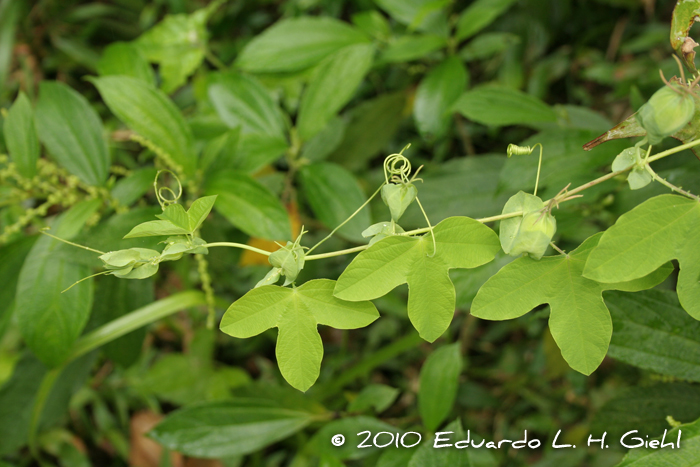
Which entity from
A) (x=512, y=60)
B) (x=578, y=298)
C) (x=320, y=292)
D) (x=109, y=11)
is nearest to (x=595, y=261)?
(x=578, y=298)

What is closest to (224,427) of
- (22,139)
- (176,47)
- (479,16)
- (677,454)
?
(22,139)

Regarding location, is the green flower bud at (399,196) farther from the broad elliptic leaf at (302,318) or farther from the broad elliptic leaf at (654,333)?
the broad elliptic leaf at (654,333)

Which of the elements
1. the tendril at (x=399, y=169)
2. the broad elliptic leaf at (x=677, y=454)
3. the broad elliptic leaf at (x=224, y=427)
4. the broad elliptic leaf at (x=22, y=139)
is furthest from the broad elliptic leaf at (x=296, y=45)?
the broad elliptic leaf at (x=677, y=454)

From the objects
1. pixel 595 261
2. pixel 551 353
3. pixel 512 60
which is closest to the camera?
pixel 595 261

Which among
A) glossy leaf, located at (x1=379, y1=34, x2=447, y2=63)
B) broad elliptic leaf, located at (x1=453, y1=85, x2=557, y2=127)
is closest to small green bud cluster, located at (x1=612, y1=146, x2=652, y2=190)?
broad elliptic leaf, located at (x1=453, y1=85, x2=557, y2=127)

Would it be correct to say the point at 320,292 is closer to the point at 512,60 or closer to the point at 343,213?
the point at 343,213

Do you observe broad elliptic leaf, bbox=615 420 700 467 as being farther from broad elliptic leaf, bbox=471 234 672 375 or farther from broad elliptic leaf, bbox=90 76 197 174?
broad elliptic leaf, bbox=90 76 197 174

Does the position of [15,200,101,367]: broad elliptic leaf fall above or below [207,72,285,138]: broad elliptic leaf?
below
